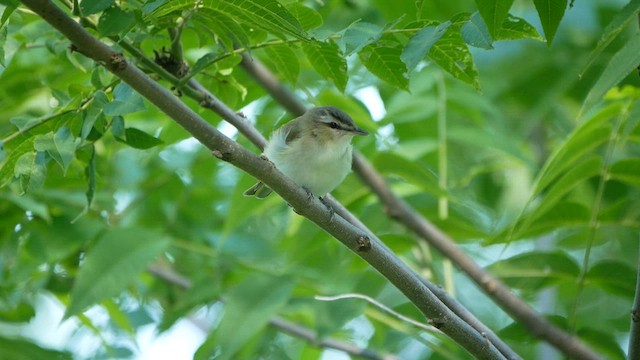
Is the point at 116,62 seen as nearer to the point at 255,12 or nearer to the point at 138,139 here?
the point at 255,12

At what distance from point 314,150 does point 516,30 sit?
1640 millimetres

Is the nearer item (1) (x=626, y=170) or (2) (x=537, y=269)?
(1) (x=626, y=170)

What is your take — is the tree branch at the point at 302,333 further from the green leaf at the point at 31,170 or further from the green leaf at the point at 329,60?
the green leaf at the point at 31,170

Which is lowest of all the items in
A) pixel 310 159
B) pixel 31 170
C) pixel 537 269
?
pixel 31 170

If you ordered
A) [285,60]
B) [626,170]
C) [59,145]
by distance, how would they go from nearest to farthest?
[59,145] < [285,60] < [626,170]

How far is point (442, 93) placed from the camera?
503 centimetres

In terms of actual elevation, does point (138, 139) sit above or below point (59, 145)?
above

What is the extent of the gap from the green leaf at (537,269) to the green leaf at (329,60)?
1.51 m

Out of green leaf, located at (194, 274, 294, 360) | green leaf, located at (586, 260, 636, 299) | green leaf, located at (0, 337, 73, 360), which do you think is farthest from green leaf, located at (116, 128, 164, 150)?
green leaf, located at (586, 260, 636, 299)

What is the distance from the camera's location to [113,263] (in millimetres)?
4148

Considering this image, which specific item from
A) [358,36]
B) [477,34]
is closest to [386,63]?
[358,36]

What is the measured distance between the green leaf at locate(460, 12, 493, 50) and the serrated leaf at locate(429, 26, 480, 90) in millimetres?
139

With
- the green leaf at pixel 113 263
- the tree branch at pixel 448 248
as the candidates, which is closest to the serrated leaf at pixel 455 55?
the tree branch at pixel 448 248

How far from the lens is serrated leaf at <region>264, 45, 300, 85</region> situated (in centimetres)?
319
